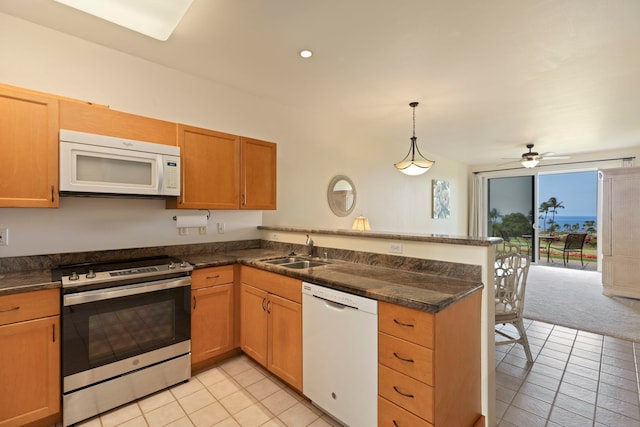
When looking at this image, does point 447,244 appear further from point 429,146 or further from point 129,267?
point 429,146

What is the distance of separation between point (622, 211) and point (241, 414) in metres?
6.12

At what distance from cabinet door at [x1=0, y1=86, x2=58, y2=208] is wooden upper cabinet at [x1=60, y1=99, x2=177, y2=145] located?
8 centimetres

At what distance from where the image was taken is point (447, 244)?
75.7 inches

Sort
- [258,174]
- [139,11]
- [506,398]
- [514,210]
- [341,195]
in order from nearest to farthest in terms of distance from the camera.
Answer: [139,11], [506,398], [258,174], [341,195], [514,210]

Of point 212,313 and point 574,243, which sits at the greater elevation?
point 574,243

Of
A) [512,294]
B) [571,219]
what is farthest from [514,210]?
[512,294]

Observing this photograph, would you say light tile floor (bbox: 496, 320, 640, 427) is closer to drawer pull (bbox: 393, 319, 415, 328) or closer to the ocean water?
drawer pull (bbox: 393, 319, 415, 328)

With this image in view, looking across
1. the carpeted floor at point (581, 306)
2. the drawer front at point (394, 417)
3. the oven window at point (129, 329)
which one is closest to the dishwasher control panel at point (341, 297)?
the drawer front at point (394, 417)

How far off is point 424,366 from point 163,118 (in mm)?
2887

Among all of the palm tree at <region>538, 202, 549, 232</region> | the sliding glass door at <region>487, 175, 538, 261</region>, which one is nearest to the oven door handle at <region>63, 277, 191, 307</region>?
the sliding glass door at <region>487, 175, 538, 261</region>

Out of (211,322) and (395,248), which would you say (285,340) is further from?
(395,248)

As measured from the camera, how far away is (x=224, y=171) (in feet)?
9.03

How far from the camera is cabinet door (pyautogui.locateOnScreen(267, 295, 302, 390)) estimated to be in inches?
80.7

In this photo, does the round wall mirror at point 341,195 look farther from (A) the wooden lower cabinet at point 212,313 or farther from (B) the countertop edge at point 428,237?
(A) the wooden lower cabinet at point 212,313
